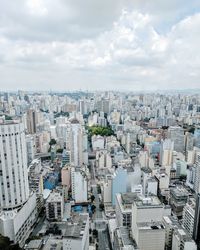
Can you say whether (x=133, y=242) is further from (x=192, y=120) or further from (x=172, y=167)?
(x=192, y=120)

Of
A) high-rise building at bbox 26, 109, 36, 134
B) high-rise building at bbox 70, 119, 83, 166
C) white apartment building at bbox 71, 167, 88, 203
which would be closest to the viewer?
white apartment building at bbox 71, 167, 88, 203

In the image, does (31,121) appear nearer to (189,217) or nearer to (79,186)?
(79,186)

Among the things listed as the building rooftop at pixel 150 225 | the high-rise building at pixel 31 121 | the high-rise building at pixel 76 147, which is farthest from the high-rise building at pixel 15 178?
the high-rise building at pixel 31 121

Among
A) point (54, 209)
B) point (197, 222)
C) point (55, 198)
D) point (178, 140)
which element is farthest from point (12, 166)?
point (178, 140)

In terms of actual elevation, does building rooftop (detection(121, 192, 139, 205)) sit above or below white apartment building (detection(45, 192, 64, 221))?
above

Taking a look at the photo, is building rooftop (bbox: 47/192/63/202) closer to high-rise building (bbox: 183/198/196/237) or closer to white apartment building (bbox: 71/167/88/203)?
white apartment building (bbox: 71/167/88/203)

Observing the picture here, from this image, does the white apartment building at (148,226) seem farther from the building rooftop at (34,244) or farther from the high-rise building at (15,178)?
the high-rise building at (15,178)

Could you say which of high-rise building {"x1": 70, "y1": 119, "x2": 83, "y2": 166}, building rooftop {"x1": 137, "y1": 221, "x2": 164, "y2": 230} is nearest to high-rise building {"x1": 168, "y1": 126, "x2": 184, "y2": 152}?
high-rise building {"x1": 70, "y1": 119, "x2": 83, "y2": 166}

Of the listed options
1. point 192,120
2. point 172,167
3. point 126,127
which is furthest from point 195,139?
point 192,120
